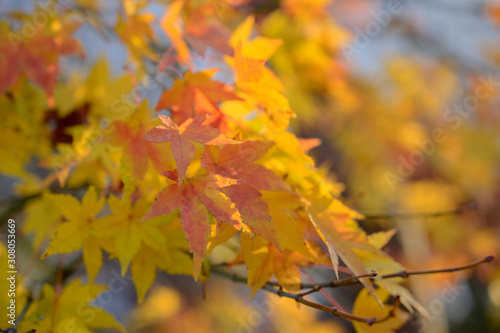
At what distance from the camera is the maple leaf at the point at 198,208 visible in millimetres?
501

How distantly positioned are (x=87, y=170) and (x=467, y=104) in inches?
106

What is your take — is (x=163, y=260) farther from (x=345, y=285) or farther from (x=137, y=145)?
(x=345, y=285)

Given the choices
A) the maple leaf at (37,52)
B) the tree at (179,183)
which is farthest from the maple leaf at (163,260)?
the maple leaf at (37,52)

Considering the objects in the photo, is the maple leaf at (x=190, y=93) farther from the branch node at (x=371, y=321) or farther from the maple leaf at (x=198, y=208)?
the branch node at (x=371, y=321)

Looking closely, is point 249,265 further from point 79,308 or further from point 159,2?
point 159,2

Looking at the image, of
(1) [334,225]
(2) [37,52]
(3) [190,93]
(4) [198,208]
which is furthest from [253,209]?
(2) [37,52]

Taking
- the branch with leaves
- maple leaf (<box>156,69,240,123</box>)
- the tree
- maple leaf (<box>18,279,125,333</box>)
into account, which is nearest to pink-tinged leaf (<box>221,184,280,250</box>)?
the tree

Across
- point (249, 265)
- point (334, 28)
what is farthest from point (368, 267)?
point (334, 28)

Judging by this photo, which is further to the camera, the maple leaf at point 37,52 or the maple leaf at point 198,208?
the maple leaf at point 37,52

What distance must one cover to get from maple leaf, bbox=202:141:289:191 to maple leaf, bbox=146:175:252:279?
0.11 ft

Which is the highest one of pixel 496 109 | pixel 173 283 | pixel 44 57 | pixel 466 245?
pixel 44 57

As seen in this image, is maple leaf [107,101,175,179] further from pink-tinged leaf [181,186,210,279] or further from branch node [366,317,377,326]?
branch node [366,317,377,326]

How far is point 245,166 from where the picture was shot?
23.0 inches

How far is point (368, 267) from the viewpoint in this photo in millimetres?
632
